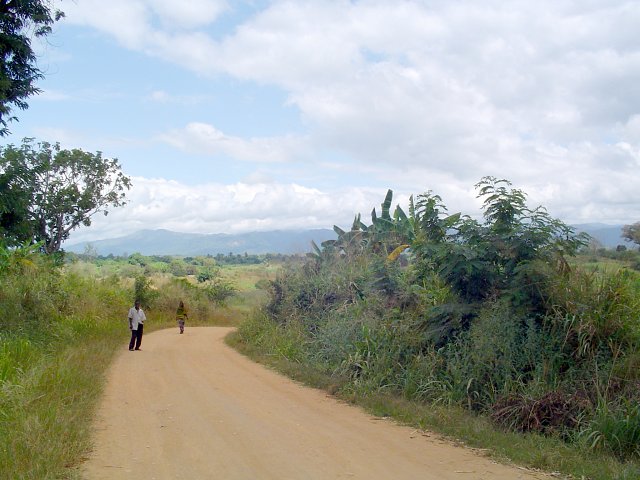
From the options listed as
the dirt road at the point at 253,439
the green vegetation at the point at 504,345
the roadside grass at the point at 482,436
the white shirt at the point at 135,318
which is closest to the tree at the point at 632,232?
the green vegetation at the point at 504,345

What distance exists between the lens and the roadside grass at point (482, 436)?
7.16 meters

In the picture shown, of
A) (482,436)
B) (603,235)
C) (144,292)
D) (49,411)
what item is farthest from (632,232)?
(144,292)

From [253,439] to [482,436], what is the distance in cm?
316

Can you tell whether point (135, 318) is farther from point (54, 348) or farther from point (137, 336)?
point (54, 348)

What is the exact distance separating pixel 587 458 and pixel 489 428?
1659 mm

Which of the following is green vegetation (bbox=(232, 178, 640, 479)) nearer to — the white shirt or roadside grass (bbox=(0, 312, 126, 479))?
roadside grass (bbox=(0, 312, 126, 479))

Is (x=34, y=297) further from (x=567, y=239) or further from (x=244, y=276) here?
(x=244, y=276)

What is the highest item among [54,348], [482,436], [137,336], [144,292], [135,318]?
[135,318]

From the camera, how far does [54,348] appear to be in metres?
16.2

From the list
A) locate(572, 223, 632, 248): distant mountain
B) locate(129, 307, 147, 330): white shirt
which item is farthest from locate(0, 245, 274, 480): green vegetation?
locate(572, 223, 632, 248): distant mountain

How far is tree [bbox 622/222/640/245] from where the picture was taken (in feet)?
49.4

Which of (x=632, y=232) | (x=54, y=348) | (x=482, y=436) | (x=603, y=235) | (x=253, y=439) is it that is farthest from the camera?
(x=54, y=348)

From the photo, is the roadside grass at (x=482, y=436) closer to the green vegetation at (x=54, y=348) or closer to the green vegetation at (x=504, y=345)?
the green vegetation at (x=504, y=345)

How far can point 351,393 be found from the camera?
39.8 ft
